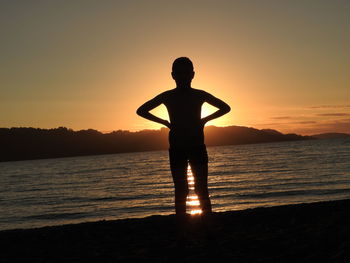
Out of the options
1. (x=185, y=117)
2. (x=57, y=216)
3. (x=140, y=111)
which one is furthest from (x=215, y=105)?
(x=57, y=216)

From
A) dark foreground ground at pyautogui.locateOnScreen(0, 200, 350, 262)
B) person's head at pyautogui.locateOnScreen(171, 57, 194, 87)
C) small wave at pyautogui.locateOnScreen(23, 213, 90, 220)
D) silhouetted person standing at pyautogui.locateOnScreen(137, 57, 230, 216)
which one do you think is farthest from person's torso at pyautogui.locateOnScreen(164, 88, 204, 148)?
small wave at pyautogui.locateOnScreen(23, 213, 90, 220)

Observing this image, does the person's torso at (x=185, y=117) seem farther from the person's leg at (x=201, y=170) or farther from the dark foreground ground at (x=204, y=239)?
the dark foreground ground at (x=204, y=239)

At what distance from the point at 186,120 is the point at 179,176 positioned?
0.82 metres

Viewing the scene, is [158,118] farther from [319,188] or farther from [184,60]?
[319,188]

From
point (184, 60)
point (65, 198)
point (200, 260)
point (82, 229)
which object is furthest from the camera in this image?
point (65, 198)

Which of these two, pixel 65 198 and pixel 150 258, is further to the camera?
pixel 65 198

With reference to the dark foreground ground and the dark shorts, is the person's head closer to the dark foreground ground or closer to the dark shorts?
the dark shorts

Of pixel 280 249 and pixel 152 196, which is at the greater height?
pixel 280 249

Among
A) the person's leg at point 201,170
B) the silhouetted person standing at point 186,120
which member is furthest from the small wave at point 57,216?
the silhouetted person standing at point 186,120

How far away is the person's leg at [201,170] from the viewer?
241 inches

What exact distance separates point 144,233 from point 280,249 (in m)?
2.21

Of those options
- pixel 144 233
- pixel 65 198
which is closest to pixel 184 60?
pixel 144 233

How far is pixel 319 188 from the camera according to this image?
1567 inches

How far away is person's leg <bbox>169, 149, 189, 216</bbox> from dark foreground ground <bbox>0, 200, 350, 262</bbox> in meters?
0.31
